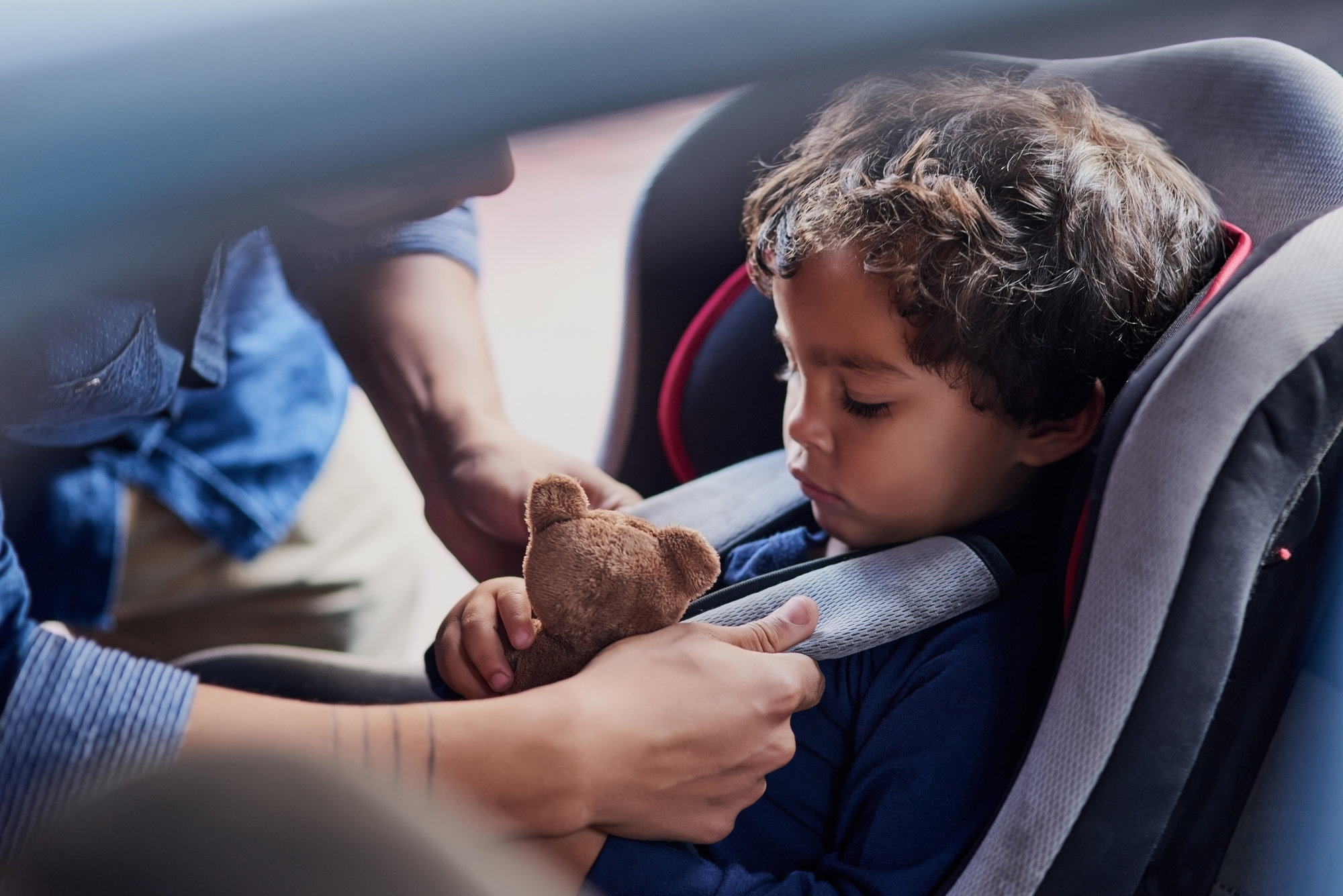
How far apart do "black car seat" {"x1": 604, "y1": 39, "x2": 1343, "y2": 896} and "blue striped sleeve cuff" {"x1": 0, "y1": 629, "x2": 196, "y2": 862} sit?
1.55 ft

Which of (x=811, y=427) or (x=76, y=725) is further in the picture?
(x=811, y=427)

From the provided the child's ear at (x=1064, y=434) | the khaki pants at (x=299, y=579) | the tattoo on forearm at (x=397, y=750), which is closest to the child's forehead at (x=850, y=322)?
the child's ear at (x=1064, y=434)

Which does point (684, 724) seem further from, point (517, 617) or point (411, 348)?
point (411, 348)

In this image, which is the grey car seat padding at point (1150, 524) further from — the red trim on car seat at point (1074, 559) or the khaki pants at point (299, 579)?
the khaki pants at point (299, 579)

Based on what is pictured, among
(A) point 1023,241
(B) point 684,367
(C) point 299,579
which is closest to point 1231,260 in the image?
(A) point 1023,241

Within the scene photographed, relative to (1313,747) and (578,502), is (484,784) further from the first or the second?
(1313,747)

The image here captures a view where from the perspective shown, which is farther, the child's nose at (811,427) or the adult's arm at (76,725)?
the child's nose at (811,427)

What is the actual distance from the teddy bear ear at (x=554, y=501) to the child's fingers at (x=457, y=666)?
0.51ft

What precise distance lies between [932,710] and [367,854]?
41 cm

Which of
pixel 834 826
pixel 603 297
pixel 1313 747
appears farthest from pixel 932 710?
pixel 603 297

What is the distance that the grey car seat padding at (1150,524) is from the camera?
1.73ft

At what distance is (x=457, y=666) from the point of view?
2.39ft

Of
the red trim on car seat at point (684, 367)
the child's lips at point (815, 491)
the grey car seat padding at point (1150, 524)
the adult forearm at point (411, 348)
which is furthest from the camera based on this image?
the adult forearm at point (411, 348)

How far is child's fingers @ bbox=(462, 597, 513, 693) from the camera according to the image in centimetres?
68
